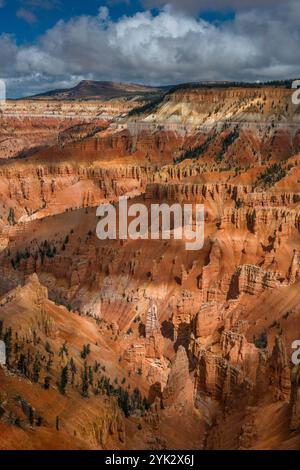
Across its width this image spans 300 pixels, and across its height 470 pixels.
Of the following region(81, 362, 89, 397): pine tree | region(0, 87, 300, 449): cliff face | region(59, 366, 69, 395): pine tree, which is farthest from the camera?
region(81, 362, 89, 397): pine tree

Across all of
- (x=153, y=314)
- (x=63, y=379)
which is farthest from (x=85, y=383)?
(x=153, y=314)

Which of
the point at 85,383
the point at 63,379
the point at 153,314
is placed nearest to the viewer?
the point at 63,379

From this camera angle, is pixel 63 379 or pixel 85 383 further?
pixel 85 383

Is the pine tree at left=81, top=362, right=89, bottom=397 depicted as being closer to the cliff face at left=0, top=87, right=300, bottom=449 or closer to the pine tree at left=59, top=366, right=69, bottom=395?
the cliff face at left=0, top=87, right=300, bottom=449

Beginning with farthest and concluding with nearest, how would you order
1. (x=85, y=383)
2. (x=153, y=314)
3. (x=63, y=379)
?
(x=153, y=314)
(x=85, y=383)
(x=63, y=379)

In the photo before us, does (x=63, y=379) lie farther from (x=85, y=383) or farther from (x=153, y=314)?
(x=153, y=314)

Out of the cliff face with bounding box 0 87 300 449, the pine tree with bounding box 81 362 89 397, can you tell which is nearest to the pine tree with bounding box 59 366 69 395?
the cliff face with bounding box 0 87 300 449

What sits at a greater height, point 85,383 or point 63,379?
point 63,379

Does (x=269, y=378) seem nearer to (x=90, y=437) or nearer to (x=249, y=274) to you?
(x=90, y=437)
